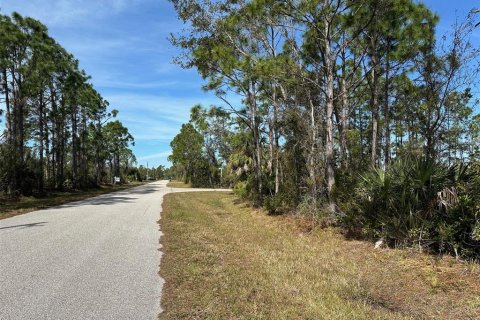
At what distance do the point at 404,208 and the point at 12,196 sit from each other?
22.6 m

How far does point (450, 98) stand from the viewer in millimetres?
18109

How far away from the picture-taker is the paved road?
4.85 metres

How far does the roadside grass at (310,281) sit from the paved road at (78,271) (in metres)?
0.41

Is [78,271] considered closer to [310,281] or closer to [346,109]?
[310,281]

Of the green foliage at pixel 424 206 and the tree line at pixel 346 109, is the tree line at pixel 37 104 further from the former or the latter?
the green foliage at pixel 424 206

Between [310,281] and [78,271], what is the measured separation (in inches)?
154

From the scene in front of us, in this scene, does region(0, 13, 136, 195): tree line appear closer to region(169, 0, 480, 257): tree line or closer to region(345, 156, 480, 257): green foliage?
region(169, 0, 480, 257): tree line

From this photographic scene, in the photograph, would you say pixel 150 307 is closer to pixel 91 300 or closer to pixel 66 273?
pixel 91 300

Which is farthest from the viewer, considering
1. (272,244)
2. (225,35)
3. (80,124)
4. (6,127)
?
(80,124)

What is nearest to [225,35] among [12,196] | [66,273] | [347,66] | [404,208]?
[347,66]

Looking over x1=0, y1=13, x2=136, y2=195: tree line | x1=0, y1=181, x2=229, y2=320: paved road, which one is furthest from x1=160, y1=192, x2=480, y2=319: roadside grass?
x1=0, y1=13, x2=136, y2=195: tree line

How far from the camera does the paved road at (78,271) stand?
191 inches

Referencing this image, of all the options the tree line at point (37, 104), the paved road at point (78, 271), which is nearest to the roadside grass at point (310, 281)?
the paved road at point (78, 271)

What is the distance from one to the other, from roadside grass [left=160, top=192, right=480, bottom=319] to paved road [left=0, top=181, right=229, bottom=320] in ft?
1.34
